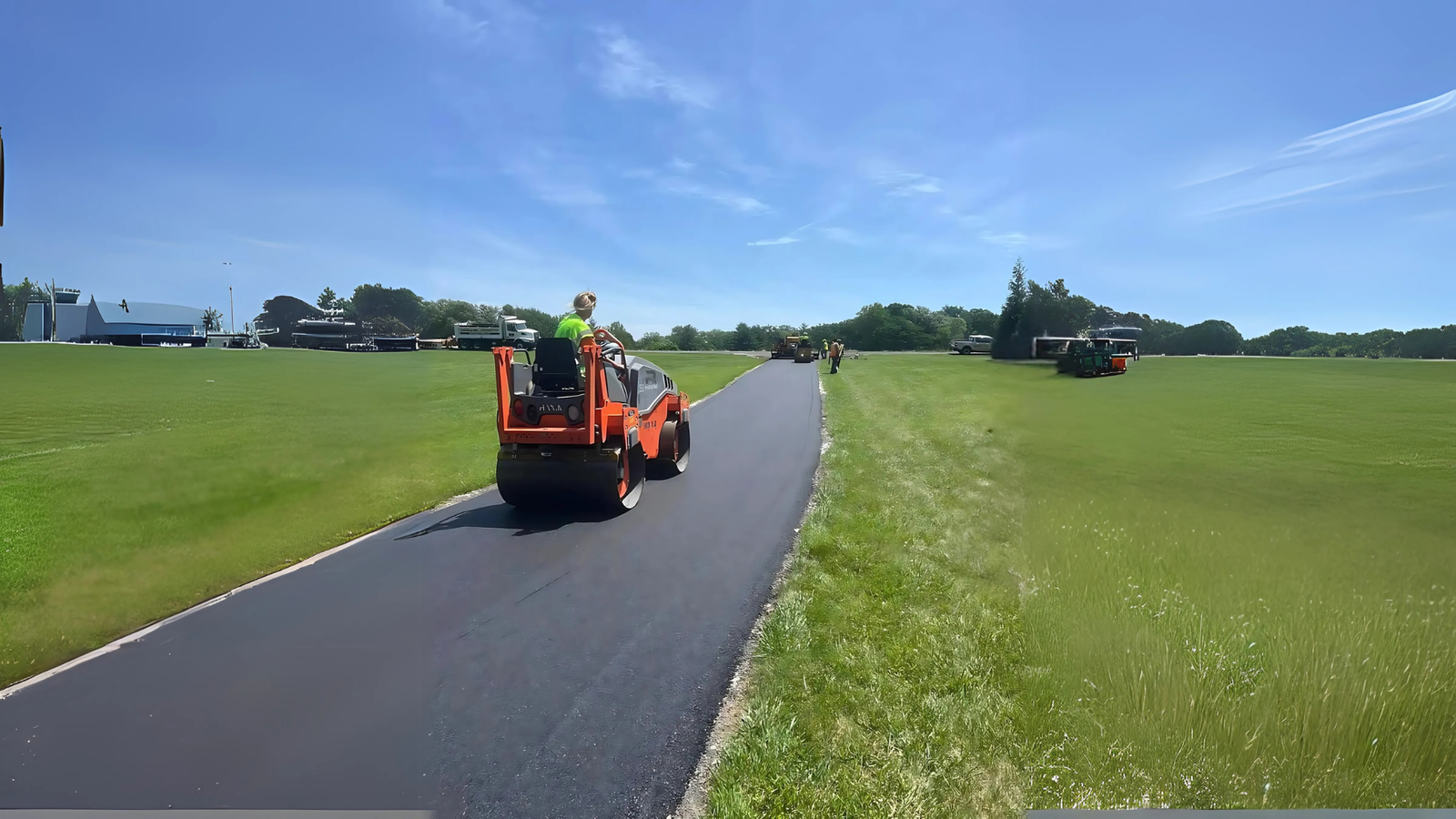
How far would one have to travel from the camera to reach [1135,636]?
175 inches

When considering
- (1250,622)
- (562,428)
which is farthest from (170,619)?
(1250,622)

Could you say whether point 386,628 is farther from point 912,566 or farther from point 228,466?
point 228,466

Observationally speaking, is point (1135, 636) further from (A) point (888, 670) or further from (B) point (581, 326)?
(B) point (581, 326)

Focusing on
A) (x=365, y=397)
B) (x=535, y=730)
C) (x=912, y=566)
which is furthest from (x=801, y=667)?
(x=365, y=397)

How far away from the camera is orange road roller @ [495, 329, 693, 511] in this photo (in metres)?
8.18

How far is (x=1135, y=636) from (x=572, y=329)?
7032 mm

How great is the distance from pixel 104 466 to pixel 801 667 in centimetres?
1270

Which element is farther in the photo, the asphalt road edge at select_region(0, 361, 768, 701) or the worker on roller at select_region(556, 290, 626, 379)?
the worker on roller at select_region(556, 290, 626, 379)

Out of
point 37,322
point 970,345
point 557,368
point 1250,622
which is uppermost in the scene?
point 37,322

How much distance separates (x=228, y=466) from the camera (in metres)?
10.2

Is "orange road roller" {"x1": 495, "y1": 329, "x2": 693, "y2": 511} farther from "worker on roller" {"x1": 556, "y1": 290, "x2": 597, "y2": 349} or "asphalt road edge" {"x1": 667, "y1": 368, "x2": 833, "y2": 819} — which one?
"asphalt road edge" {"x1": 667, "y1": 368, "x2": 833, "y2": 819}

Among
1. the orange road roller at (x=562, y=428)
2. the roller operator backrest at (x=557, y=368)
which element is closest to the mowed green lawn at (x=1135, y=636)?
the orange road roller at (x=562, y=428)

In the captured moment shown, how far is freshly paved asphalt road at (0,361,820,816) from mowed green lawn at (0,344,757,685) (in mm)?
940

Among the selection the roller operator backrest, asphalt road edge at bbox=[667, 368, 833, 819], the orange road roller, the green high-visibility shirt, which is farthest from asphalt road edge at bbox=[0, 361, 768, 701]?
asphalt road edge at bbox=[667, 368, 833, 819]
